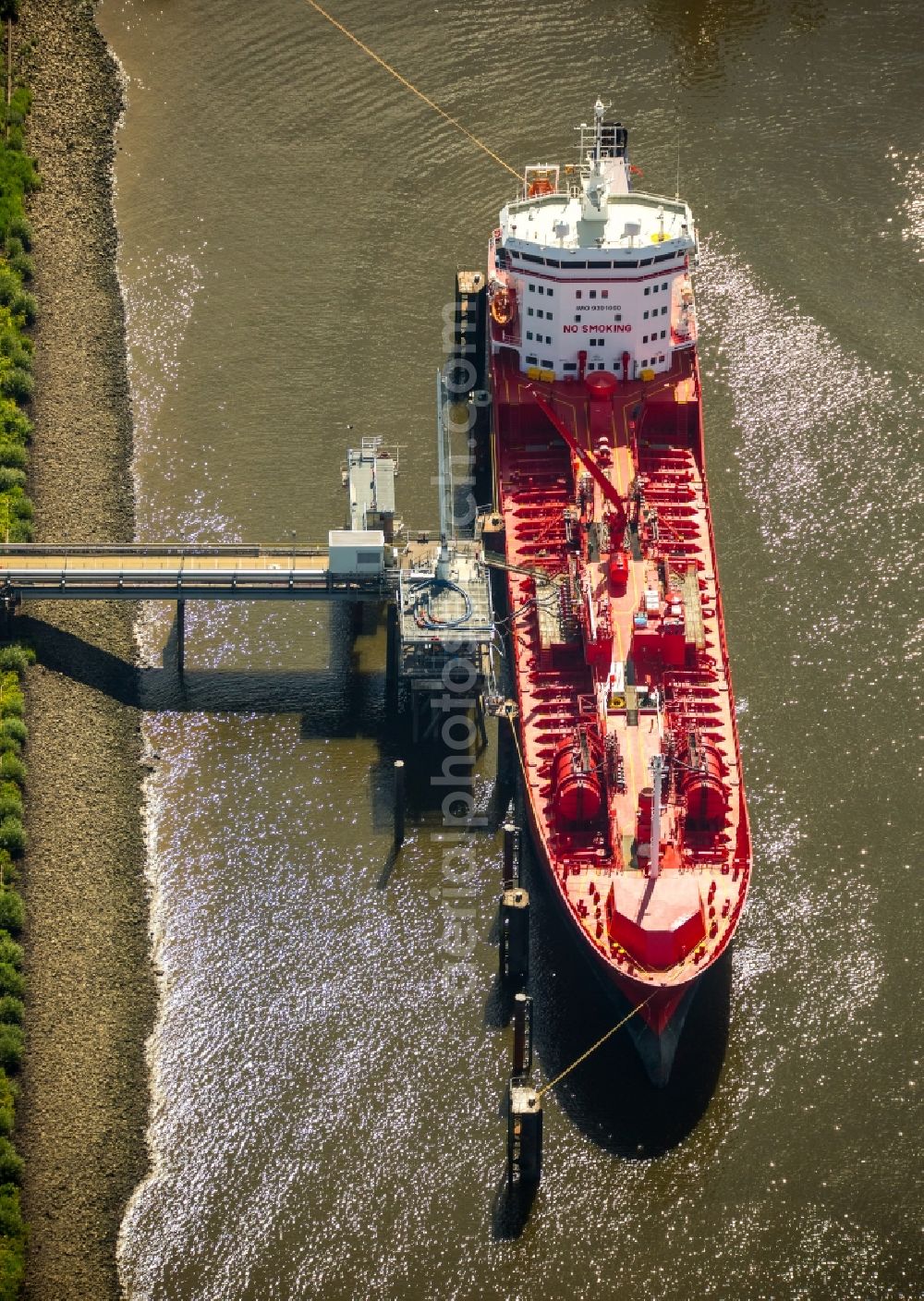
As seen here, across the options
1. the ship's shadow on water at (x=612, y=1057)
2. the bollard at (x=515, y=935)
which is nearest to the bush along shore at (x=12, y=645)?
the bollard at (x=515, y=935)

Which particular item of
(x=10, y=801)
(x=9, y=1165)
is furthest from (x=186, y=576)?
(x=9, y=1165)

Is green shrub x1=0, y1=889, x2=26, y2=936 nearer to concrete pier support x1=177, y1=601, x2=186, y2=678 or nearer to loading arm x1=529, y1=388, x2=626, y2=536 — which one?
concrete pier support x1=177, y1=601, x2=186, y2=678

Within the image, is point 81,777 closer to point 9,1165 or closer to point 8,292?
point 9,1165

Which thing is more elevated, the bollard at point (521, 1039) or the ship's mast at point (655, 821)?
the ship's mast at point (655, 821)

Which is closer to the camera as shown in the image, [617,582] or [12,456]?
[617,582]

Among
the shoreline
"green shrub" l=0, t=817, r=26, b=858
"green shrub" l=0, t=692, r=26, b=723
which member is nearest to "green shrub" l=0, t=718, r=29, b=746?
"green shrub" l=0, t=692, r=26, b=723

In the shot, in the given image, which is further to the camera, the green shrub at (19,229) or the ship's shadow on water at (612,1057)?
the green shrub at (19,229)

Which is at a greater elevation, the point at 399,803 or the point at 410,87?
the point at 410,87

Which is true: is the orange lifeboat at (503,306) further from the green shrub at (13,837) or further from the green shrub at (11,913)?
the green shrub at (11,913)
